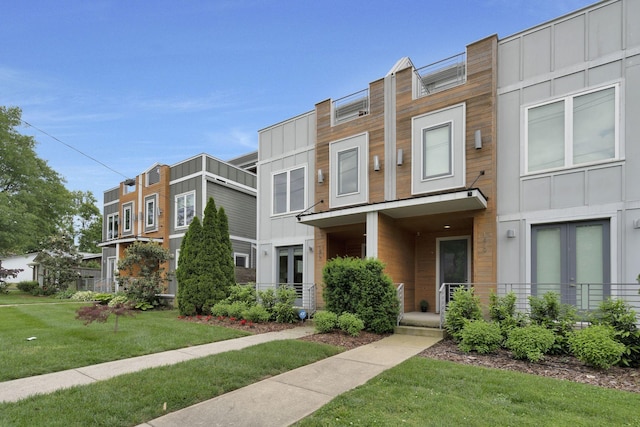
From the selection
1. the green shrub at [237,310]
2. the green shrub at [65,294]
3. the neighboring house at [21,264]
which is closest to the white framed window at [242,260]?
the green shrub at [237,310]

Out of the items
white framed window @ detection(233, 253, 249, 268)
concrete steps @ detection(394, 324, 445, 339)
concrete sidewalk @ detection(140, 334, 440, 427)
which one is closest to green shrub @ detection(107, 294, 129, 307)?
white framed window @ detection(233, 253, 249, 268)

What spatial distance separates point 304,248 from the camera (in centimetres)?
1195

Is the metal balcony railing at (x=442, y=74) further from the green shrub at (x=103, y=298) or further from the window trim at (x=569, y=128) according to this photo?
the green shrub at (x=103, y=298)

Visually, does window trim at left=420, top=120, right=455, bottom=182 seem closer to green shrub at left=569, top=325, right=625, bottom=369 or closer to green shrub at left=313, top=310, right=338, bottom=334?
green shrub at left=313, top=310, right=338, bottom=334

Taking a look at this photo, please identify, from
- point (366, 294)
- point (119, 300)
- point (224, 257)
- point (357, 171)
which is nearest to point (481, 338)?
point (366, 294)

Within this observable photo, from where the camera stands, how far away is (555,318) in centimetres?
640

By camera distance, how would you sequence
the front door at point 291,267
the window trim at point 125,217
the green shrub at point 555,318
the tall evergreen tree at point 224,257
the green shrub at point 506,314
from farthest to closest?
the window trim at point 125,217 → the front door at point 291,267 → the tall evergreen tree at point 224,257 → the green shrub at point 506,314 → the green shrub at point 555,318

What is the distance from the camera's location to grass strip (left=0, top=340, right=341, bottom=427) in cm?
338

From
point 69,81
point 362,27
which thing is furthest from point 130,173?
point 362,27

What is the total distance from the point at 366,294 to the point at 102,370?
5.40 m

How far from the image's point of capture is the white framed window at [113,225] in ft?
73.3

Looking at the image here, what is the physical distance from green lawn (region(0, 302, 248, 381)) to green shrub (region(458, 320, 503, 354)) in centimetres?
491

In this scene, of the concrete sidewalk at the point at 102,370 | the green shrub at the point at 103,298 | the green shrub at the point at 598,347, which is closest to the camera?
the concrete sidewalk at the point at 102,370

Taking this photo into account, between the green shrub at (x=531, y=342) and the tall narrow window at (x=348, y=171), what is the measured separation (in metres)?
6.04
